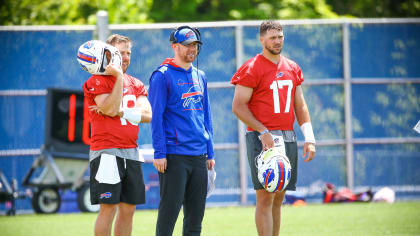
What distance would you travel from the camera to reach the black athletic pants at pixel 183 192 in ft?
17.8

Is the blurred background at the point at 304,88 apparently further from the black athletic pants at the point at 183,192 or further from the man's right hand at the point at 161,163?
the man's right hand at the point at 161,163

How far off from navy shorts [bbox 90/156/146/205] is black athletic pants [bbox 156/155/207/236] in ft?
0.66

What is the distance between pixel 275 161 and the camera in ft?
18.9

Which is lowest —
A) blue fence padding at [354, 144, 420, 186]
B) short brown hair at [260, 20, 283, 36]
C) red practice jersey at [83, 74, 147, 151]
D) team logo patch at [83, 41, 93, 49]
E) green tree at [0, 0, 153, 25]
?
blue fence padding at [354, 144, 420, 186]

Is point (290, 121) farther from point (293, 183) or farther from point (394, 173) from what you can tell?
point (394, 173)

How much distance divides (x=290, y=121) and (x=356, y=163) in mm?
6882

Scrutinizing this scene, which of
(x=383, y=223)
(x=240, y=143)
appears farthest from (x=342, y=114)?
(x=383, y=223)

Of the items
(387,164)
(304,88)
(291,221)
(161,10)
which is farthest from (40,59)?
(161,10)

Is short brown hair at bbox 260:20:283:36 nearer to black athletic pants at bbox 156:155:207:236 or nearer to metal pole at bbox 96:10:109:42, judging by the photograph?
black athletic pants at bbox 156:155:207:236

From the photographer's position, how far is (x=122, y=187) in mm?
5469

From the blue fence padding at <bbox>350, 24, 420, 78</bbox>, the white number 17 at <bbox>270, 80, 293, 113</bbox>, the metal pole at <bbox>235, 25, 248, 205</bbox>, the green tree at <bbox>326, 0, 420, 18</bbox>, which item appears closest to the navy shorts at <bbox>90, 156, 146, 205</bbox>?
the white number 17 at <bbox>270, 80, 293, 113</bbox>

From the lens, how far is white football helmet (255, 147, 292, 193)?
18.8 feet

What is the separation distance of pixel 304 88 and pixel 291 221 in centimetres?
388

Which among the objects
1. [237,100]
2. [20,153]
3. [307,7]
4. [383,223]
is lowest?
[383,223]
